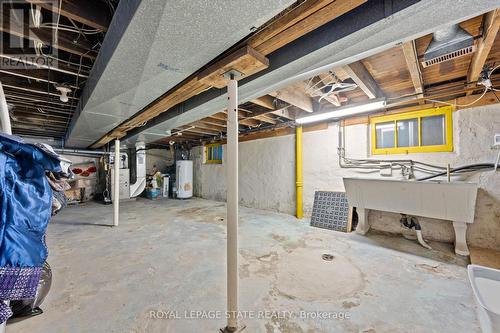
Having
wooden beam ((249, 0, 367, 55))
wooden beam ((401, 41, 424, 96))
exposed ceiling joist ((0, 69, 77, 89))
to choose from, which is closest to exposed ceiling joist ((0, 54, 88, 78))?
exposed ceiling joist ((0, 69, 77, 89))

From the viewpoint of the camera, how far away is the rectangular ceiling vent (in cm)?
158

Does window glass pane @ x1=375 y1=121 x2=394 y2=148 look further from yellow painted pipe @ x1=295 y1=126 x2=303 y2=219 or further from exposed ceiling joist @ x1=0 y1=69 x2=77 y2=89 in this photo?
exposed ceiling joist @ x1=0 y1=69 x2=77 y2=89

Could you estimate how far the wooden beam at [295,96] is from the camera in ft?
8.81

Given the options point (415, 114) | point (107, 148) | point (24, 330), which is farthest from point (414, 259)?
point (107, 148)

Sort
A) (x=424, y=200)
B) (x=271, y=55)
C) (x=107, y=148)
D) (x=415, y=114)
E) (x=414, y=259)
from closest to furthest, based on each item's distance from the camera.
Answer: (x=271, y=55)
(x=414, y=259)
(x=424, y=200)
(x=415, y=114)
(x=107, y=148)

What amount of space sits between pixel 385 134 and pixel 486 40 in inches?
73.8

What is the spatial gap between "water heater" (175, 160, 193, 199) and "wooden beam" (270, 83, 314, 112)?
190 inches

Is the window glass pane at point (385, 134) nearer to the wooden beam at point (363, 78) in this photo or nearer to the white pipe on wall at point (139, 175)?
the wooden beam at point (363, 78)

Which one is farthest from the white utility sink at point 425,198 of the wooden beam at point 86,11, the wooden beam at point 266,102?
the wooden beam at point 86,11

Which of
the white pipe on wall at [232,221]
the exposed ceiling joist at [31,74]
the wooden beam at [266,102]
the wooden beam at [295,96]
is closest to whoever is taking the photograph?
the white pipe on wall at [232,221]

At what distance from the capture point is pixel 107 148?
21.0ft

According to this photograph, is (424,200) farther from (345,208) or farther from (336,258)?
(336,258)

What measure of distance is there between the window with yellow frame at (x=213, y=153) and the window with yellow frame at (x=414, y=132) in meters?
4.44

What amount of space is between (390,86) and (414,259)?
2204mm
